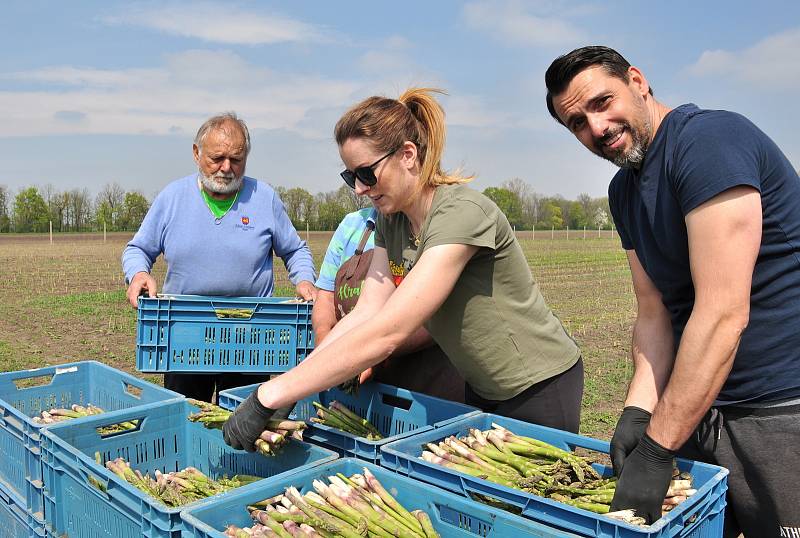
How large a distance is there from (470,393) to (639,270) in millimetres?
1189

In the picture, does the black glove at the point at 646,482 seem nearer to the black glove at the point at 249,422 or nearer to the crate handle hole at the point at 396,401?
the black glove at the point at 249,422

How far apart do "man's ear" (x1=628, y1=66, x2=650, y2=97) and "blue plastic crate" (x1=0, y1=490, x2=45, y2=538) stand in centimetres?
330

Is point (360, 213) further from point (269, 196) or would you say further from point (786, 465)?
point (786, 465)

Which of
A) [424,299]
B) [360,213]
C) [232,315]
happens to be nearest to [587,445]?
[424,299]

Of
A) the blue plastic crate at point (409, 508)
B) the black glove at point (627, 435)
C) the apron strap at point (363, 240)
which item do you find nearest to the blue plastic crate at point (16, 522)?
the blue plastic crate at point (409, 508)

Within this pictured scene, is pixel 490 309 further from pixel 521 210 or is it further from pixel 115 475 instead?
pixel 521 210

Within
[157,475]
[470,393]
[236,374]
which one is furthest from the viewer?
[236,374]

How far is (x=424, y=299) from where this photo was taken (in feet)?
8.82

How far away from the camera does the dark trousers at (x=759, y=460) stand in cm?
247

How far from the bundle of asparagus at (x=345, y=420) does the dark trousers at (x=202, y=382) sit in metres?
1.49

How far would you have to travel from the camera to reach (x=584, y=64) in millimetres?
2494

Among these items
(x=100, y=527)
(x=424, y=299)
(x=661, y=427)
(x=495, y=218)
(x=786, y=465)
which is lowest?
(x=100, y=527)

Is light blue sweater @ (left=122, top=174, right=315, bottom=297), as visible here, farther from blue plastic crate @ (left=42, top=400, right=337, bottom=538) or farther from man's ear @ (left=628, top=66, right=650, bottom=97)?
man's ear @ (left=628, top=66, right=650, bottom=97)

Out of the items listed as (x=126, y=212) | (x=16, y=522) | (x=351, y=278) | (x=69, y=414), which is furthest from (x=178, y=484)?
(x=126, y=212)
